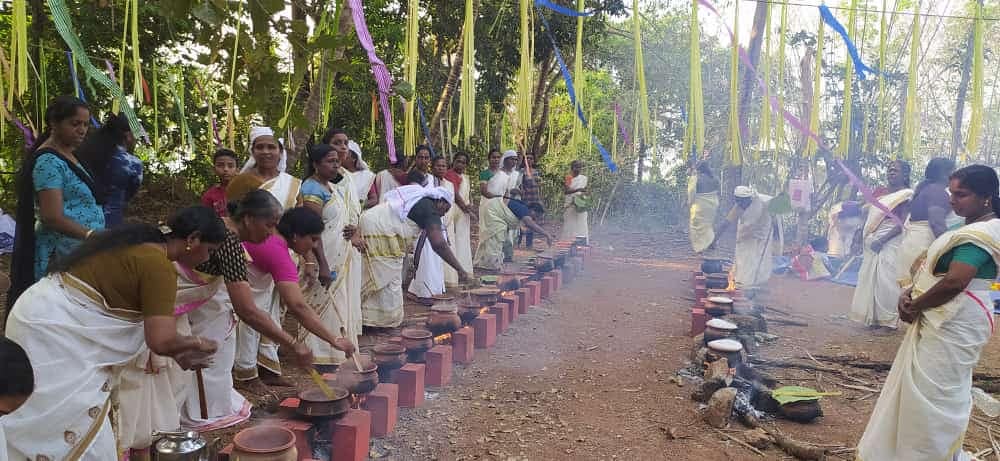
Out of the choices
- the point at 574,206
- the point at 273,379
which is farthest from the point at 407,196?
the point at 574,206

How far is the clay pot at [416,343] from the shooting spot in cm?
366

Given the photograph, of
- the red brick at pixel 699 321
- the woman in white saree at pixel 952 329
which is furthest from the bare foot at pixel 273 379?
the red brick at pixel 699 321

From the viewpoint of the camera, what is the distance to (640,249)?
12.0 metres

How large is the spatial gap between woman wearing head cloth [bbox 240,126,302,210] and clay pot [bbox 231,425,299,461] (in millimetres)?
1624

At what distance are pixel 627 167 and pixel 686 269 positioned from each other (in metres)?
5.84

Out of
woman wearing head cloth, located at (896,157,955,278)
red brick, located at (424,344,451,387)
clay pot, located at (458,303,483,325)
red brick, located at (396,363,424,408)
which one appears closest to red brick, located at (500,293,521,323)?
clay pot, located at (458,303,483,325)

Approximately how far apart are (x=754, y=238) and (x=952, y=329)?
437 cm

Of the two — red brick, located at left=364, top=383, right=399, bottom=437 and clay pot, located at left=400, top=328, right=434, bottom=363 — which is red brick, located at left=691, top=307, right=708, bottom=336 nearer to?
clay pot, located at left=400, top=328, right=434, bottom=363

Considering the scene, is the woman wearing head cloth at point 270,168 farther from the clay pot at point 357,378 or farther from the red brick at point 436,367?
the red brick at point 436,367

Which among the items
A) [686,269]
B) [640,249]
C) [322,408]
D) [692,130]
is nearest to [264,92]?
[322,408]

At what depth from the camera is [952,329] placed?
2.60 metres

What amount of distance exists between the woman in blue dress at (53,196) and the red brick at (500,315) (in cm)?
299

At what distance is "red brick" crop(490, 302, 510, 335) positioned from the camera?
5035 mm

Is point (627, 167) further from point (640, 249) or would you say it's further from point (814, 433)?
point (814, 433)
